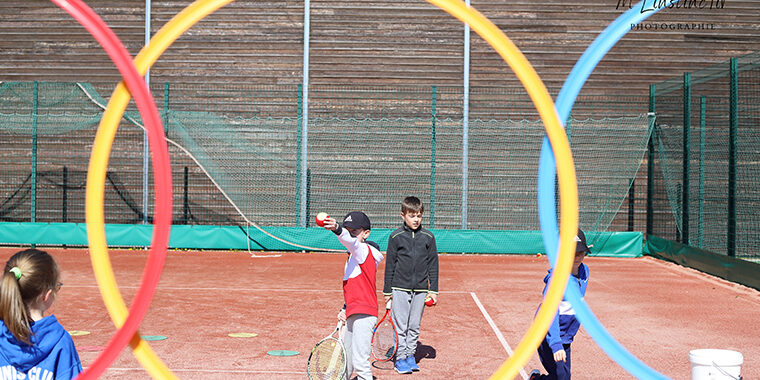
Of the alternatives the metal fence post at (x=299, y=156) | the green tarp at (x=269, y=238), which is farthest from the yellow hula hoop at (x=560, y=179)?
the metal fence post at (x=299, y=156)

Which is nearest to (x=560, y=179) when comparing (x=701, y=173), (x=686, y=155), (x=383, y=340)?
(x=383, y=340)

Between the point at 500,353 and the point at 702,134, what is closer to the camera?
the point at 500,353

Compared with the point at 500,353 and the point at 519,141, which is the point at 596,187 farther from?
the point at 500,353

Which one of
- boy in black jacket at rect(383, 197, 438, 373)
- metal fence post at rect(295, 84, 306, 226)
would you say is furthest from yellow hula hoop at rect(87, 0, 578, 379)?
metal fence post at rect(295, 84, 306, 226)

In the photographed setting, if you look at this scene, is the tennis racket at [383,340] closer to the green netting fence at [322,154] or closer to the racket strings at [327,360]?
the racket strings at [327,360]

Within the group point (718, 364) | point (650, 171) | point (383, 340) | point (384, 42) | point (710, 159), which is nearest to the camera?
point (718, 364)

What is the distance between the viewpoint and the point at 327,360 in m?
6.61

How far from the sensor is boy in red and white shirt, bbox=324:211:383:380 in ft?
20.8

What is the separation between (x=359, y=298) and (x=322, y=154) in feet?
45.8

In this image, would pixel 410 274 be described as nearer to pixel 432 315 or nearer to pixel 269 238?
pixel 432 315

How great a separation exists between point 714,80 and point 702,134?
1.29 m

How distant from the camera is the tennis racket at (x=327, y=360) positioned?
644 centimetres

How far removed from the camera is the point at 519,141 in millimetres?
19969

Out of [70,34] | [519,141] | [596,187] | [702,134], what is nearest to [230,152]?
[70,34]
